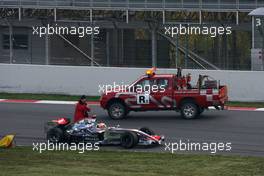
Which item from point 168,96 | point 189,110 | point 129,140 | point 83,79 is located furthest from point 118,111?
point 83,79

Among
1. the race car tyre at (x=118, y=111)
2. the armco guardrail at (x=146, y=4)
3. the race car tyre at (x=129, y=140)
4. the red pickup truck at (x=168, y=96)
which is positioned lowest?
the race car tyre at (x=129, y=140)

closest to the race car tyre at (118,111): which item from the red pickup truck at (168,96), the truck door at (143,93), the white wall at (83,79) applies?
the red pickup truck at (168,96)

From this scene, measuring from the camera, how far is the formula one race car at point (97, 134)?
71.6ft

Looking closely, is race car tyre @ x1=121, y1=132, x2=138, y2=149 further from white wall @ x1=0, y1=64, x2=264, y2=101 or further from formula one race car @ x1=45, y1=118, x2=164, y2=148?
white wall @ x1=0, y1=64, x2=264, y2=101

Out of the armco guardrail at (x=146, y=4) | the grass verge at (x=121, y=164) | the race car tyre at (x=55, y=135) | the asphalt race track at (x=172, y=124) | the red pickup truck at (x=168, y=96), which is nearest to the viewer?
the grass verge at (x=121, y=164)

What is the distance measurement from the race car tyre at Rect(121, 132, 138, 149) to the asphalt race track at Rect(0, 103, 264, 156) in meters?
0.23

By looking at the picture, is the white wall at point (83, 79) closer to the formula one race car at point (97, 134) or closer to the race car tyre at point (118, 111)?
the race car tyre at point (118, 111)

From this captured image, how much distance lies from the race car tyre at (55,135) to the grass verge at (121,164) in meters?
1.39

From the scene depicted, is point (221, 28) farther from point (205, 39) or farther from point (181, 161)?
point (181, 161)

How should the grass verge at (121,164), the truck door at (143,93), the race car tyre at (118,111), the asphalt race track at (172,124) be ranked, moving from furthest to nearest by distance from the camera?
the race car tyre at (118,111)
the truck door at (143,93)
the asphalt race track at (172,124)
the grass verge at (121,164)

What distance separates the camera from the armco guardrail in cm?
3847

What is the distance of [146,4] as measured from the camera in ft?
131

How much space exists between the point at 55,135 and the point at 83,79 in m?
11.2

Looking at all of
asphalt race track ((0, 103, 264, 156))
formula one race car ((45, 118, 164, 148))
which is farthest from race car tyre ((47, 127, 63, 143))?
asphalt race track ((0, 103, 264, 156))
